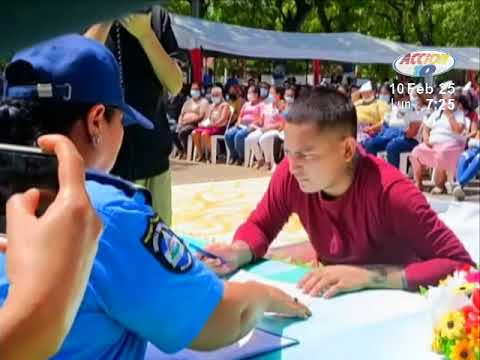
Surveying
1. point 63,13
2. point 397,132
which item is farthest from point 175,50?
point 397,132

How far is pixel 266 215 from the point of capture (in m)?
2.48

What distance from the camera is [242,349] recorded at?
5.08ft

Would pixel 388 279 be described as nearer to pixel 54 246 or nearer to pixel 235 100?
pixel 54 246

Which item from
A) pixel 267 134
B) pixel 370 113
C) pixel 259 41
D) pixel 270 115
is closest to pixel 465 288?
pixel 370 113

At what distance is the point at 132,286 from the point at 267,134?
8751 mm

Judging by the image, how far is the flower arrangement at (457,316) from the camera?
4.98 ft

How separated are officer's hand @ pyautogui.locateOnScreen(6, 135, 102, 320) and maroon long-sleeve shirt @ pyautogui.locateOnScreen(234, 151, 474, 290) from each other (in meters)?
1.51

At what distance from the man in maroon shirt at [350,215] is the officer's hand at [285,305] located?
0.19m

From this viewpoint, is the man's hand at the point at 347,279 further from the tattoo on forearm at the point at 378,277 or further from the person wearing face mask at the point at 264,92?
the person wearing face mask at the point at 264,92

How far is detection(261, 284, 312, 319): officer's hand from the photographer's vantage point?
5.41ft

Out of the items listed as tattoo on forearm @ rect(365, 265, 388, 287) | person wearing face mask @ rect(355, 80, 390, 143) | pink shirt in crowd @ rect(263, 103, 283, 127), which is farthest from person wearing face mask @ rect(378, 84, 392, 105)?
pink shirt in crowd @ rect(263, 103, 283, 127)

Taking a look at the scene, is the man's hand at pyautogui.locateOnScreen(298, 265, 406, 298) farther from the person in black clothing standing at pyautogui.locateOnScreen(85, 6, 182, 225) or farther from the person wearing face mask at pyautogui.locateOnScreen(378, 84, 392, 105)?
the person wearing face mask at pyautogui.locateOnScreen(378, 84, 392, 105)

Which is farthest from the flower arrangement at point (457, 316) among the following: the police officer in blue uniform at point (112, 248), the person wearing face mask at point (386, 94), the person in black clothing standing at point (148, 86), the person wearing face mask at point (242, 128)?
the person wearing face mask at point (242, 128)

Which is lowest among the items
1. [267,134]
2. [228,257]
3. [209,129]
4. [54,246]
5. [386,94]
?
[209,129]
